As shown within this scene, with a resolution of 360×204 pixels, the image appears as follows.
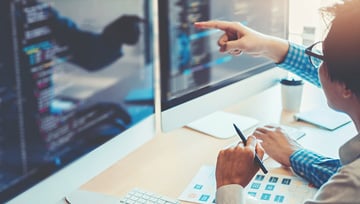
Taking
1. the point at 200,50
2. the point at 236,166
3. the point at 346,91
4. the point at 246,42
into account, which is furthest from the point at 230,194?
the point at 246,42

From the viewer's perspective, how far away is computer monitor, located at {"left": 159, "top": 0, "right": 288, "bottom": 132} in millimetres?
1218

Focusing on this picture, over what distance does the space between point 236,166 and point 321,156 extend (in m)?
0.30

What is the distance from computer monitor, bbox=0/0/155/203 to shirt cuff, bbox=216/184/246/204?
0.22 metres

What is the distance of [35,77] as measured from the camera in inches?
32.6

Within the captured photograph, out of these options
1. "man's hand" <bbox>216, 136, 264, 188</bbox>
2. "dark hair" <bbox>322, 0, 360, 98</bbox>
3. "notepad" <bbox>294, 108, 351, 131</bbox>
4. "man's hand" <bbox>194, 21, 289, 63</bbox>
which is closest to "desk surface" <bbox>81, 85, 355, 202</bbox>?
"notepad" <bbox>294, 108, 351, 131</bbox>

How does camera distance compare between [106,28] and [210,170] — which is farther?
[210,170]

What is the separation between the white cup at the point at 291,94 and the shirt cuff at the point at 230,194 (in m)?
0.71

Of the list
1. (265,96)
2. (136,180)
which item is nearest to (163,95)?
(136,180)

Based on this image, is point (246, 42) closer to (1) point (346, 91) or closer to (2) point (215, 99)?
(2) point (215, 99)

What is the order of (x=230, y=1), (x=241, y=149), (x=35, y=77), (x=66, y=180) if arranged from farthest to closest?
(x=230, y=1), (x=241, y=149), (x=66, y=180), (x=35, y=77)

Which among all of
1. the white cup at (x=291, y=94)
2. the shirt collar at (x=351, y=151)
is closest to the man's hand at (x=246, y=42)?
the white cup at (x=291, y=94)

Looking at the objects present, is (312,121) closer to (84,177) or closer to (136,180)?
(136,180)

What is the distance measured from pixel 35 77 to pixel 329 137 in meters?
0.97

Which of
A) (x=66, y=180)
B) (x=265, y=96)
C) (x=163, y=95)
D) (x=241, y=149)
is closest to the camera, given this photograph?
(x=66, y=180)
